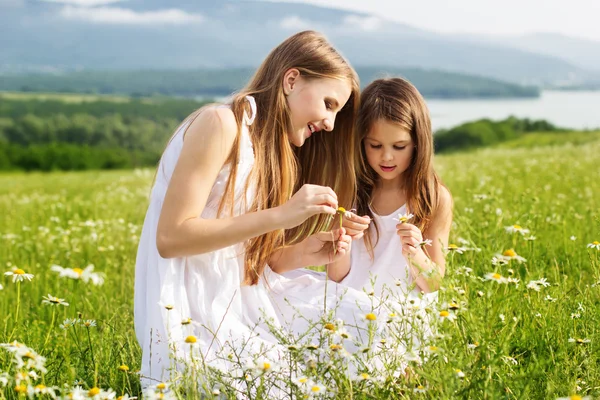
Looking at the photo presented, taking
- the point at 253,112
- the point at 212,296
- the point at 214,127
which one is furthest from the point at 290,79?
the point at 212,296

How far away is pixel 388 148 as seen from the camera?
3473 mm

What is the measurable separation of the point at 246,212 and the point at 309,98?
1.93ft

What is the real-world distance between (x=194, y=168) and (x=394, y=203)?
1366 millimetres

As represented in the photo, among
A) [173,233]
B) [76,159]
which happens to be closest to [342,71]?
[173,233]

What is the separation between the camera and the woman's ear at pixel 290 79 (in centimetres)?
309

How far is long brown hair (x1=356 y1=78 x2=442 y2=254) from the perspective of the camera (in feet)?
11.3

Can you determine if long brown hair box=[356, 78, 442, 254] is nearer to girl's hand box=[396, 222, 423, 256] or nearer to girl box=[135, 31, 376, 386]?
girl box=[135, 31, 376, 386]

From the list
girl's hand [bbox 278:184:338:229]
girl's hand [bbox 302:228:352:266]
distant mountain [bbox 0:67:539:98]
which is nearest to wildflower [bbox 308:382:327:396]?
girl's hand [bbox 278:184:338:229]

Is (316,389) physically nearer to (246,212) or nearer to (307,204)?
(307,204)

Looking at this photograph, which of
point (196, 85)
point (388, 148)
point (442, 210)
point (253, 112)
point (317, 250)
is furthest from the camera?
point (196, 85)

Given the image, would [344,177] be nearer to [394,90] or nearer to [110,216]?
[394,90]

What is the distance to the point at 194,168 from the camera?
9.05 feet

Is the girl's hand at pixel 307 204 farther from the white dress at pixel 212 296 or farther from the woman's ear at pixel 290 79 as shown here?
→ the woman's ear at pixel 290 79

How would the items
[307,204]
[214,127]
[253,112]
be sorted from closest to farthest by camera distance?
1. [307,204]
2. [214,127]
3. [253,112]
